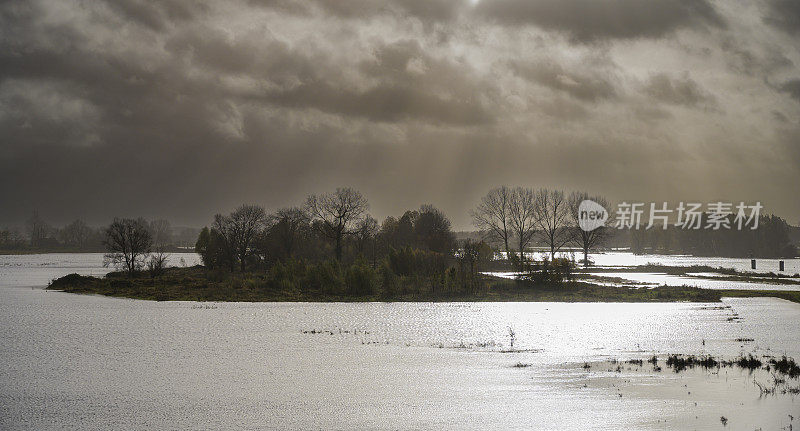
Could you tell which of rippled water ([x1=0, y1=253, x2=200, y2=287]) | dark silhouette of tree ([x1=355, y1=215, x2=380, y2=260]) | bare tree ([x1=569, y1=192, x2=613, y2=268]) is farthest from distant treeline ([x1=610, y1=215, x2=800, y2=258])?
rippled water ([x1=0, y1=253, x2=200, y2=287])

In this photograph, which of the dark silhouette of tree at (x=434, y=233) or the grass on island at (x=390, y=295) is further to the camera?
the dark silhouette of tree at (x=434, y=233)

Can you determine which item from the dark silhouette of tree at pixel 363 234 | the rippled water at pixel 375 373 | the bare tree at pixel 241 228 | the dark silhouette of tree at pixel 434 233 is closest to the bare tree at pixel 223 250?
the bare tree at pixel 241 228

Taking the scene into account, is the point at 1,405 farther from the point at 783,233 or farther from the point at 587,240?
the point at 783,233

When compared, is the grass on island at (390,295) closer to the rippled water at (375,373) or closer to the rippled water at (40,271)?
the rippled water at (375,373)

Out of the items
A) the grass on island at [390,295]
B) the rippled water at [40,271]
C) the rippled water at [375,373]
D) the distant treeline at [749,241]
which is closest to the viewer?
the rippled water at [375,373]

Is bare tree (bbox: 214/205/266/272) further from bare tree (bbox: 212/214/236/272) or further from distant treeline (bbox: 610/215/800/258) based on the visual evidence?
distant treeline (bbox: 610/215/800/258)

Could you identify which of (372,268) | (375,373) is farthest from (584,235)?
(375,373)

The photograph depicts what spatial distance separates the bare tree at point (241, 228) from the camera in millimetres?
80188

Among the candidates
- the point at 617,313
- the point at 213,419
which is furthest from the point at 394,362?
the point at 617,313

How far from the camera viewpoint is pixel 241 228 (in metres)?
89.6

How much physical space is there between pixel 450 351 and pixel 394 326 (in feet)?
24.7

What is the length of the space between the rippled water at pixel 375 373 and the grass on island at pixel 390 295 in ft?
36.3

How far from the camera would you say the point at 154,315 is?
33.1 metres

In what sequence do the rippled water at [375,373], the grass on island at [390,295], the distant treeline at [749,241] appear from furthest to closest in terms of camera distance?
the distant treeline at [749,241] → the grass on island at [390,295] → the rippled water at [375,373]
